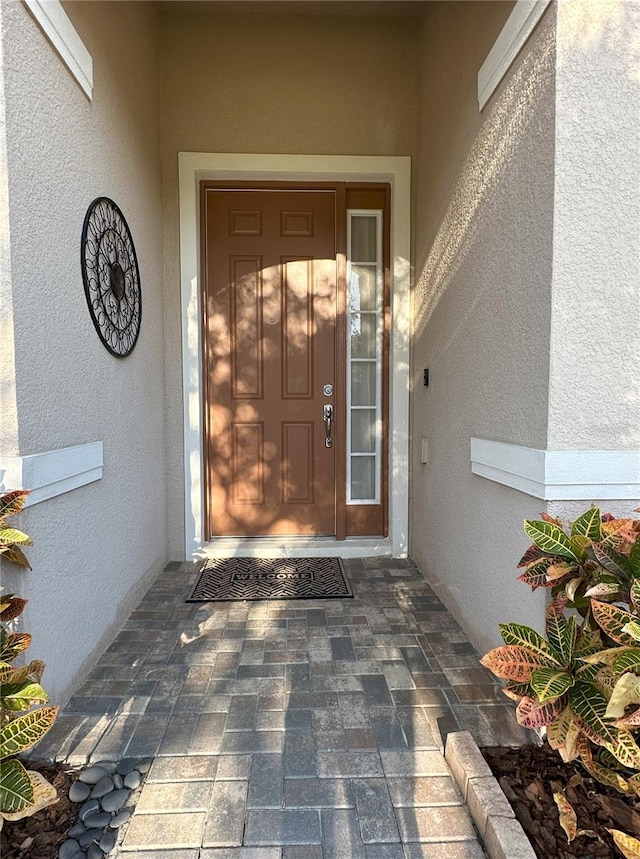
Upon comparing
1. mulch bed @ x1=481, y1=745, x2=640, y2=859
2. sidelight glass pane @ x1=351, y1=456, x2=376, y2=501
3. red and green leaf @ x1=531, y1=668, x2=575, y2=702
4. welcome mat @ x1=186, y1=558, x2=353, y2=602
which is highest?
sidelight glass pane @ x1=351, y1=456, x2=376, y2=501

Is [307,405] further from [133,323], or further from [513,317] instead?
[513,317]

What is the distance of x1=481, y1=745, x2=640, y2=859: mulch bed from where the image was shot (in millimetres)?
1165

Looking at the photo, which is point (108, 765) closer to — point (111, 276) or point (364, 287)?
point (111, 276)

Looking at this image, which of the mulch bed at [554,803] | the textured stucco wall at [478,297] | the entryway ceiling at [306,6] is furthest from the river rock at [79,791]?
the entryway ceiling at [306,6]

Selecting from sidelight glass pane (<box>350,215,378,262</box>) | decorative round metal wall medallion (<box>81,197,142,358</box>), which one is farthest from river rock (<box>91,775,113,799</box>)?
sidelight glass pane (<box>350,215,378,262</box>)

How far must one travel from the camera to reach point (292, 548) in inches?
130

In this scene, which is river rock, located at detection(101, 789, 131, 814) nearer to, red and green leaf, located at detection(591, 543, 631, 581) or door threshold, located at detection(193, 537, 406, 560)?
red and green leaf, located at detection(591, 543, 631, 581)

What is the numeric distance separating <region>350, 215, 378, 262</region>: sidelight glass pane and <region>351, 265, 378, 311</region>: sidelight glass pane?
0.07m

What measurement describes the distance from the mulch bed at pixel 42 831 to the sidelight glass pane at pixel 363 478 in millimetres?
2322

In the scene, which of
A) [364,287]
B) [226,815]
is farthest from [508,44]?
[226,815]

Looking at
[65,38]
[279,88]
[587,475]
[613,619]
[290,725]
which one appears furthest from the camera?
[279,88]

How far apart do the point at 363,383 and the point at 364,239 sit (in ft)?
3.25

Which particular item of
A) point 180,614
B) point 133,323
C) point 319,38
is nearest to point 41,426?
point 133,323

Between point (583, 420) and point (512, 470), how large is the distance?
312 millimetres
